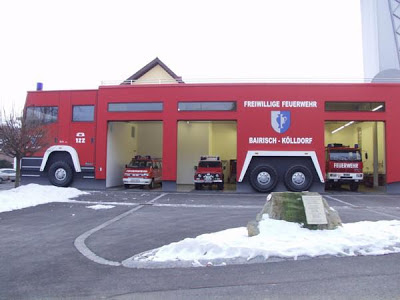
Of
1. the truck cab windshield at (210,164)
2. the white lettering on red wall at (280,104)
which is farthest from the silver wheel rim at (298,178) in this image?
the truck cab windshield at (210,164)

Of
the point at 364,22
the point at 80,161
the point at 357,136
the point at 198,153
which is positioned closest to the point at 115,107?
the point at 80,161

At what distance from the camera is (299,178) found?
17.2 m

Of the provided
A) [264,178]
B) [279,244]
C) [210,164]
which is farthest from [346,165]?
[279,244]

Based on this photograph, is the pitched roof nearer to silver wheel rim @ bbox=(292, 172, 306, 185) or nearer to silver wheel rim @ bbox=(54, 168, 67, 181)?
silver wheel rim @ bbox=(54, 168, 67, 181)

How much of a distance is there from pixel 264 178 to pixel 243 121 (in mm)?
3337

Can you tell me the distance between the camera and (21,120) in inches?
607

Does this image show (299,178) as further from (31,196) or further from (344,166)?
(31,196)

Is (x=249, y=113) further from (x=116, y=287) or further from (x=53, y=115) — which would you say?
(x=116, y=287)

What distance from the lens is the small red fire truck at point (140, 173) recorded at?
18969 millimetres

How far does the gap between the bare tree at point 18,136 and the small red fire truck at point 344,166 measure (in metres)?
15.5

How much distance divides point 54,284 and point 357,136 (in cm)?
2410

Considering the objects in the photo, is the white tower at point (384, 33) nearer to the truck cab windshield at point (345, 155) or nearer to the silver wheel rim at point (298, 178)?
the truck cab windshield at point (345, 155)

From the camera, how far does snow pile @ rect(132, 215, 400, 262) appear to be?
218 inches

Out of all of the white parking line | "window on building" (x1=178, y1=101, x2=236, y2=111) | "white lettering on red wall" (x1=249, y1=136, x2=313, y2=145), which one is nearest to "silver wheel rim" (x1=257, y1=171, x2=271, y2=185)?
"white lettering on red wall" (x1=249, y1=136, x2=313, y2=145)
